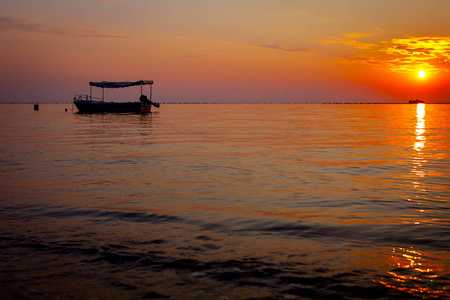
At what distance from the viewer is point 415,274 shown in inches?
219

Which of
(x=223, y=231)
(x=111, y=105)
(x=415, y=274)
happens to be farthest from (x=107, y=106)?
(x=415, y=274)

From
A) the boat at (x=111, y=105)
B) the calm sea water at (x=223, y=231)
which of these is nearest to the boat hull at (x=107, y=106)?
the boat at (x=111, y=105)

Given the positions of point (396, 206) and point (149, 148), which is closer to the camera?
point (396, 206)

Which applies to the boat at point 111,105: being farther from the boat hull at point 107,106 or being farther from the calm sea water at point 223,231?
the calm sea water at point 223,231

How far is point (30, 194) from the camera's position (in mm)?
10859

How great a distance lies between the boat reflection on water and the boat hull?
2980 inches

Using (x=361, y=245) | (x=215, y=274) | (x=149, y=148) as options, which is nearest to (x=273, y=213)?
(x=361, y=245)

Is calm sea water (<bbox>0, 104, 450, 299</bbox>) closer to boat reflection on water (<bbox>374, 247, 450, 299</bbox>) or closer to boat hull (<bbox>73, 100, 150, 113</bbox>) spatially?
boat reflection on water (<bbox>374, 247, 450, 299</bbox>)

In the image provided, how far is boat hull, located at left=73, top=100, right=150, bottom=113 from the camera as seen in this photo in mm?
76812

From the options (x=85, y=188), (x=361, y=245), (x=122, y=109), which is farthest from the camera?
(x=122, y=109)

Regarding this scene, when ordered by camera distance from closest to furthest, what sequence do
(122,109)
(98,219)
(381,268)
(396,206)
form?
1. (381,268)
2. (98,219)
3. (396,206)
4. (122,109)

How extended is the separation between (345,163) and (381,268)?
11.9m

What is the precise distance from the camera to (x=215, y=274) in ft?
18.1

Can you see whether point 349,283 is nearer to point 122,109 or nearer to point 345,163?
point 345,163
